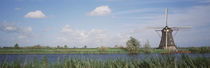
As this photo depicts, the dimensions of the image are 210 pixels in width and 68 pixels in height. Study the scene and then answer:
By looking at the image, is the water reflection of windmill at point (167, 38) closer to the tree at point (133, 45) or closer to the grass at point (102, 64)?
the tree at point (133, 45)

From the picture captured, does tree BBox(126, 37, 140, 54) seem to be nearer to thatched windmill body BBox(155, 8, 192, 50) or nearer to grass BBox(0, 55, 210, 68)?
thatched windmill body BBox(155, 8, 192, 50)

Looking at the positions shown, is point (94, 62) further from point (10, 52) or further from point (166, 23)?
point (166, 23)

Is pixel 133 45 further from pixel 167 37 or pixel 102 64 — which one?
pixel 102 64

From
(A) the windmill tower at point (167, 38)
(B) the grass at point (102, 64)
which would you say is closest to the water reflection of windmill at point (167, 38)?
(A) the windmill tower at point (167, 38)

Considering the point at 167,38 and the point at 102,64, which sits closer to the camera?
the point at 102,64

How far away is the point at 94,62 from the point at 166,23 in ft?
117

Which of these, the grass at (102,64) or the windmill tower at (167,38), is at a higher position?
the windmill tower at (167,38)

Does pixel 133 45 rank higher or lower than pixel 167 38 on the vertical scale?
lower

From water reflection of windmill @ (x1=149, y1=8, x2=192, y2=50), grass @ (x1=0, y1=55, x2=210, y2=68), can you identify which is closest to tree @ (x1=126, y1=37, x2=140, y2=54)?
water reflection of windmill @ (x1=149, y1=8, x2=192, y2=50)

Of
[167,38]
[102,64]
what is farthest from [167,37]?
[102,64]

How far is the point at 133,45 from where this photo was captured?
4284cm

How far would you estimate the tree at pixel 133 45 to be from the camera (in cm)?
4247

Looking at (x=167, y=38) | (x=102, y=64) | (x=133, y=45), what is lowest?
(x=102, y=64)

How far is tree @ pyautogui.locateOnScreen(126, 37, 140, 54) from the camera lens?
139ft
